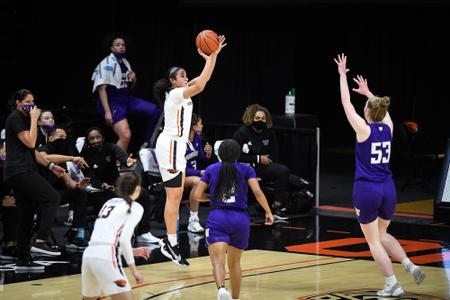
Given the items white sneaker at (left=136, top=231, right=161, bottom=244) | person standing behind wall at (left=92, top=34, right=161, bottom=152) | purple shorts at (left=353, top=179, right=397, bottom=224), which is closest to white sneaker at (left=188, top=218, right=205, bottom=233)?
white sneaker at (left=136, top=231, right=161, bottom=244)

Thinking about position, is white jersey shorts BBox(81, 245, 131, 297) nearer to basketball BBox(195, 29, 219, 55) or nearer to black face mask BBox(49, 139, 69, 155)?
basketball BBox(195, 29, 219, 55)

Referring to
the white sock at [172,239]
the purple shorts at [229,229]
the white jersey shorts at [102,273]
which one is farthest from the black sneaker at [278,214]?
the white jersey shorts at [102,273]

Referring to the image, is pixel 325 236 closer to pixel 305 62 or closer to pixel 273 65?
pixel 273 65

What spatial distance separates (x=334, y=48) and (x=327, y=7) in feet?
14.2

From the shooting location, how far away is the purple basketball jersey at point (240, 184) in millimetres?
9398

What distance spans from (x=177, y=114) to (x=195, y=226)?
295 cm

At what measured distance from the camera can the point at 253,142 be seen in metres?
15.2

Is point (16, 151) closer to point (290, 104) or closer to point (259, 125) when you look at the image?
point (259, 125)

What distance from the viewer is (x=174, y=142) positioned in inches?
461

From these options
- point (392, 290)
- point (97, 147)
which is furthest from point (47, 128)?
point (392, 290)

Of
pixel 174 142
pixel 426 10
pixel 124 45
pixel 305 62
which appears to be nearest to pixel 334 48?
→ pixel 305 62

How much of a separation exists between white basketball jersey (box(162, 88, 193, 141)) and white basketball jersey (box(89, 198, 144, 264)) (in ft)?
11.2

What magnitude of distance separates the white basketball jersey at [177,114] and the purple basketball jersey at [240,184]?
2.01 metres

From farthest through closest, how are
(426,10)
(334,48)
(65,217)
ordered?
(334,48) < (426,10) < (65,217)
